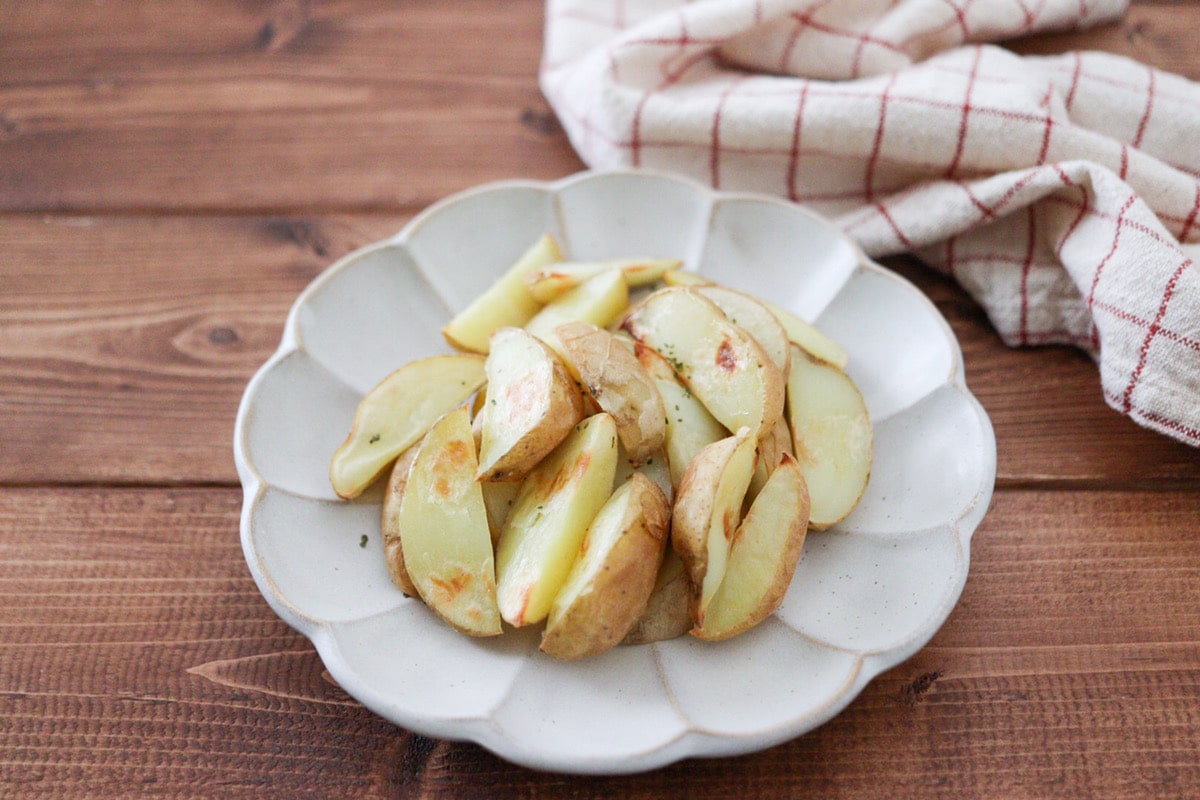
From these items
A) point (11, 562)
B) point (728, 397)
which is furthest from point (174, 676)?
point (728, 397)

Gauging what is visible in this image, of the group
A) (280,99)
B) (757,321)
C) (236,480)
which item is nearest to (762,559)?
(757,321)

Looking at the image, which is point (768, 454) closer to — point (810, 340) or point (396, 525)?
point (810, 340)

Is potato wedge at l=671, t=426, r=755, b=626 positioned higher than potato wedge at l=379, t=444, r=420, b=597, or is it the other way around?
potato wedge at l=671, t=426, r=755, b=626

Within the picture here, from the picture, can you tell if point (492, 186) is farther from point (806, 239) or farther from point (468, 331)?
point (806, 239)

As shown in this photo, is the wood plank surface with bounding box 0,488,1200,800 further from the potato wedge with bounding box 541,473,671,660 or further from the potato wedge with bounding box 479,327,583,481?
the potato wedge with bounding box 479,327,583,481

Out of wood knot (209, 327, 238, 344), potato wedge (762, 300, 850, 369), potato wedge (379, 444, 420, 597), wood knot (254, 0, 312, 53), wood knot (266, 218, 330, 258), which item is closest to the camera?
potato wedge (379, 444, 420, 597)

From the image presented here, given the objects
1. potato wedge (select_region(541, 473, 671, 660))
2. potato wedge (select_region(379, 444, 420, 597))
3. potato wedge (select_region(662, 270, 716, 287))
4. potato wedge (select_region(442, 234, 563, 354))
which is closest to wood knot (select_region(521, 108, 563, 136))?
potato wedge (select_region(442, 234, 563, 354))

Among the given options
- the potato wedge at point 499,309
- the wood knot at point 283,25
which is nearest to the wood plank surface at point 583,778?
the potato wedge at point 499,309
